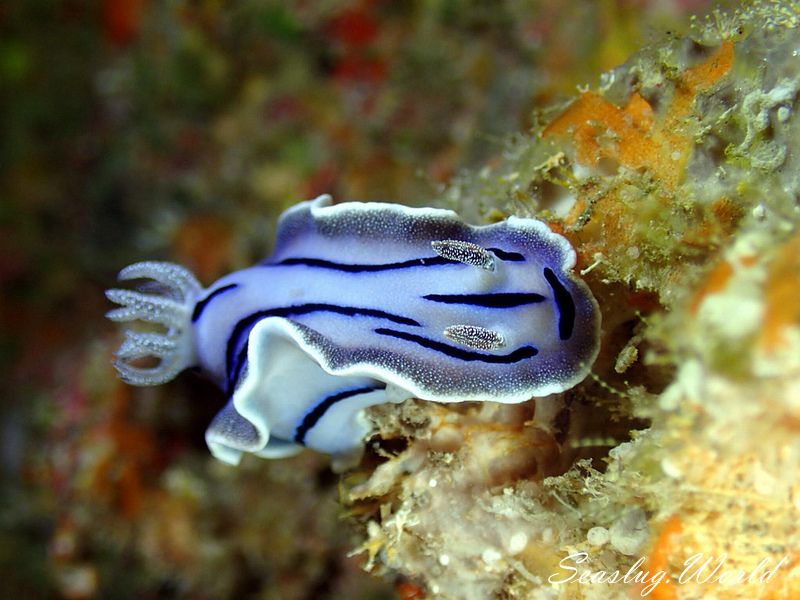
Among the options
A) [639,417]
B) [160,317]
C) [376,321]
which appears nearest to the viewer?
[639,417]

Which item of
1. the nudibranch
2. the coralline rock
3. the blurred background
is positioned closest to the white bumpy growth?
the nudibranch

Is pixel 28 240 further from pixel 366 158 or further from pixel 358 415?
pixel 358 415

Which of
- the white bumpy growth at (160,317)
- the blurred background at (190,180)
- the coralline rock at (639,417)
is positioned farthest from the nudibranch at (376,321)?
the blurred background at (190,180)

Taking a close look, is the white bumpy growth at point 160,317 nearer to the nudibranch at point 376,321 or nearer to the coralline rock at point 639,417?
the nudibranch at point 376,321

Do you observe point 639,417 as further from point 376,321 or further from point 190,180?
point 190,180

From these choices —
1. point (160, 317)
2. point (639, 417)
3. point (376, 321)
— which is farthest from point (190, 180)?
point (639, 417)

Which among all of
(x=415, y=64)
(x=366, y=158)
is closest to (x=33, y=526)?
(x=366, y=158)

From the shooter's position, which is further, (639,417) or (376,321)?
(376,321)
